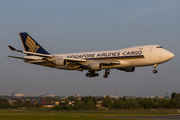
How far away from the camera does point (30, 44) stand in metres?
65.2

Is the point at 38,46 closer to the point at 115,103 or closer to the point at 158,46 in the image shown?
the point at 158,46

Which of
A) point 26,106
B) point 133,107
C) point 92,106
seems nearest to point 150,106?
point 133,107

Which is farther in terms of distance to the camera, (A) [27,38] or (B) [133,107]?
(B) [133,107]

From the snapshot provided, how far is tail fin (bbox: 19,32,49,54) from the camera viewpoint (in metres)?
64.4

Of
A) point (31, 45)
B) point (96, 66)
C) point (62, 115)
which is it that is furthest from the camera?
point (31, 45)

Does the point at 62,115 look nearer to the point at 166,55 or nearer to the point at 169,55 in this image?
the point at 166,55

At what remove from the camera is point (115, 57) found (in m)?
53.7

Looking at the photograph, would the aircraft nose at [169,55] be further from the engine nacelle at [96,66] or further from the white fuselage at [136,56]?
the engine nacelle at [96,66]

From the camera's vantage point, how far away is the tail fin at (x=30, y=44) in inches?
2537

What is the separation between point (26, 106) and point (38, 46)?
55.6 meters

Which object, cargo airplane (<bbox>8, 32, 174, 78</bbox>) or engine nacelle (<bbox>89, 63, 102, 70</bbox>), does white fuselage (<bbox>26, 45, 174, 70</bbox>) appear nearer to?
cargo airplane (<bbox>8, 32, 174, 78</bbox>)

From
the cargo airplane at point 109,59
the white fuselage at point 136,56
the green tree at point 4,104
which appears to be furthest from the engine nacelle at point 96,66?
the green tree at point 4,104

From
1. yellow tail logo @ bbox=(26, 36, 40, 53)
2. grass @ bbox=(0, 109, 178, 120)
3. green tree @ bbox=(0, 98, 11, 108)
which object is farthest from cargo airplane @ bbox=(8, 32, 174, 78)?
green tree @ bbox=(0, 98, 11, 108)

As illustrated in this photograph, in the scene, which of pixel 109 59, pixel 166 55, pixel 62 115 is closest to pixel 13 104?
pixel 62 115
